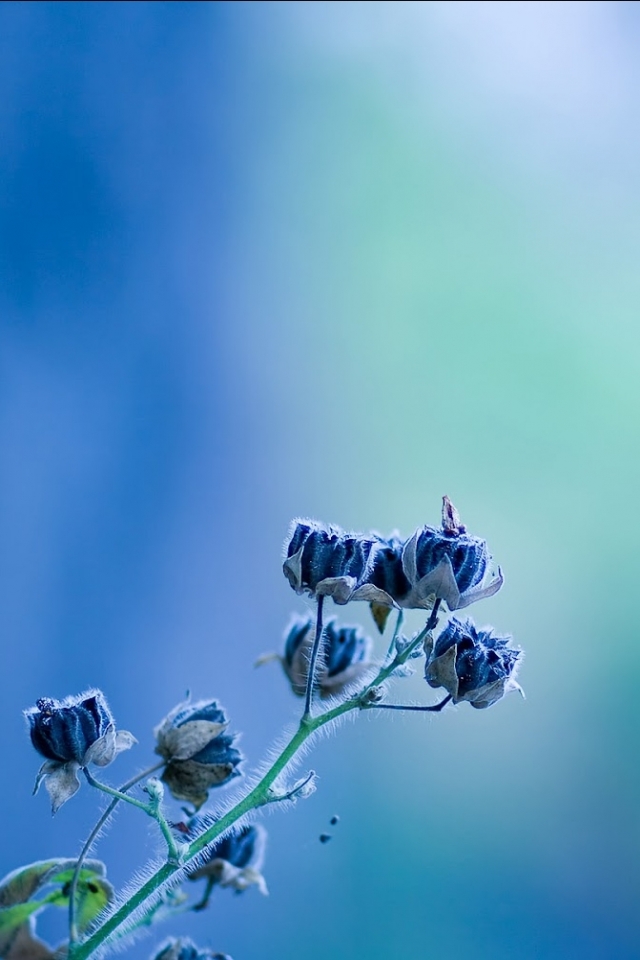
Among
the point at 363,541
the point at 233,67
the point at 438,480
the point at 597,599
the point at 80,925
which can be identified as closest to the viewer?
the point at 363,541

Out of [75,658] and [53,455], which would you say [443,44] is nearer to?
[53,455]

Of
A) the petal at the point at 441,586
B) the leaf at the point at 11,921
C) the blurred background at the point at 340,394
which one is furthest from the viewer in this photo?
the blurred background at the point at 340,394

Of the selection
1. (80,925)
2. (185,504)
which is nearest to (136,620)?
(185,504)

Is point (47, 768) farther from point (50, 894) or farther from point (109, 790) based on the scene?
point (50, 894)

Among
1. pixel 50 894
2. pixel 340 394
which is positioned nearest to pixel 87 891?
pixel 50 894

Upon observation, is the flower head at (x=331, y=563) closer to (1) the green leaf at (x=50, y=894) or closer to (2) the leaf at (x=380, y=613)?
(2) the leaf at (x=380, y=613)

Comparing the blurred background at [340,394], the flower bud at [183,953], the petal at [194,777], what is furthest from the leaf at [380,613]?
the blurred background at [340,394]
